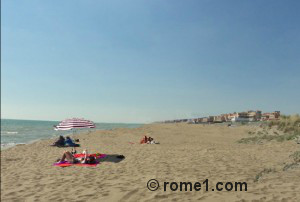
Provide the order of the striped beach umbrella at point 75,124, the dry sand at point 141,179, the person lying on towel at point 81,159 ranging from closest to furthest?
the dry sand at point 141,179, the person lying on towel at point 81,159, the striped beach umbrella at point 75,124

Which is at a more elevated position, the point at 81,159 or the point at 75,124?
the point at 75,124

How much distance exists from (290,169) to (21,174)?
11.1 metres

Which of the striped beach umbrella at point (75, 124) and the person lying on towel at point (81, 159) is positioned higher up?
the striped beach umbrella at point (75, 124)

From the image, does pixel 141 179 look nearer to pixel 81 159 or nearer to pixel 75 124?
pixel 81 159

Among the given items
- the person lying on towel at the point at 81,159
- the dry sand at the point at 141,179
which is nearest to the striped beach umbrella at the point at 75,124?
the person lying on towel at the point at 81,159

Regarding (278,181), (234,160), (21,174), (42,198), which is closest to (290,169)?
(278,181)

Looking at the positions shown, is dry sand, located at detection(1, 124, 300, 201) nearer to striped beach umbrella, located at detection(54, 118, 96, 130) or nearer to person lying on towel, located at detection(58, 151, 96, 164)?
person lying on towel, located at detection(58, 151, 96, 164)

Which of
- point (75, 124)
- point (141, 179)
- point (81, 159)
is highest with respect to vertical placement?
point (75, 124)

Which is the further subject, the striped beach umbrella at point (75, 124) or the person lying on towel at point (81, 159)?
the striped beach umbrella at point (75, 124)

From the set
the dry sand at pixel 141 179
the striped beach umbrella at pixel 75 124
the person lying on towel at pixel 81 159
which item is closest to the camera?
the dry sand at pixel 141 179

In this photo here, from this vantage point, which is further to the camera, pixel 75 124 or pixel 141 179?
pixel 75 124

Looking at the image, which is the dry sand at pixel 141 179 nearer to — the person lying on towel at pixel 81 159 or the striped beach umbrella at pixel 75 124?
the person lying on towel at pixel 81 159

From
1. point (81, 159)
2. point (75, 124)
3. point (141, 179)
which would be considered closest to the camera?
point (141, 179)

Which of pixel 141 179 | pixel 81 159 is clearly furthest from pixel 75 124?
pixel 141 179
